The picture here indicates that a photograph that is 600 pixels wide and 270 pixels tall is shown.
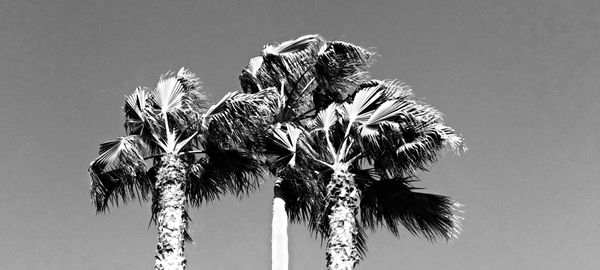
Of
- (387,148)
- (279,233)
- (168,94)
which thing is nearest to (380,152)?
(387,148)

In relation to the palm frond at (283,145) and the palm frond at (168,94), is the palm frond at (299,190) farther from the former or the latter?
the palm frond at (168,94)

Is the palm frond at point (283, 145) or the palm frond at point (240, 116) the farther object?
the palm frond at point (240, 116)

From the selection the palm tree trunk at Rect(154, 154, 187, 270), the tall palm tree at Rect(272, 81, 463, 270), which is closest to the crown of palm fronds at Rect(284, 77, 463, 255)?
the tall palm tree at Rect(272, 81, 463, 270)

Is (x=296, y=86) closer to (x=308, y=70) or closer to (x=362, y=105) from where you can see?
(x=308, y=70)

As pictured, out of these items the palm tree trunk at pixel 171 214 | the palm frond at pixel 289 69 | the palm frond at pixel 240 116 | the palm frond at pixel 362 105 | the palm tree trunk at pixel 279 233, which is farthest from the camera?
the palm frond at pixel 289 69

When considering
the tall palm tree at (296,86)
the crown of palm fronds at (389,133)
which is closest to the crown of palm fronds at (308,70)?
the tall palm tree at (296,86)

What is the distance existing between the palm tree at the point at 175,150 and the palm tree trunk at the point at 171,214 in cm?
2

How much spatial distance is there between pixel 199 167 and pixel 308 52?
2757mm

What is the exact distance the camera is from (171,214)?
532 inches

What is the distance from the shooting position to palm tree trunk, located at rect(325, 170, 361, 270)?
40.9 ft

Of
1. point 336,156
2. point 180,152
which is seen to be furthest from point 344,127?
point 180,152

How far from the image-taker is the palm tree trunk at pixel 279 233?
13.9 metres

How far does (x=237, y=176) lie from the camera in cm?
1534

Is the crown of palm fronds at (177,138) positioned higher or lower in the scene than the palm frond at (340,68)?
lower
